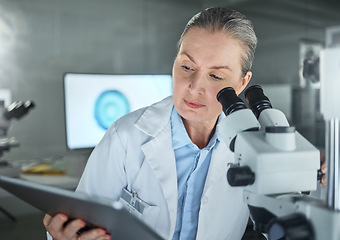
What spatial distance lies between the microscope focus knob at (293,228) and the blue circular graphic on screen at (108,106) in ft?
6.47

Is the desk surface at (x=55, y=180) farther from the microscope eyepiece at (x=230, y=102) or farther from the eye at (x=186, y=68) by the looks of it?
the microscope eyepiece at (x=230, y=102)

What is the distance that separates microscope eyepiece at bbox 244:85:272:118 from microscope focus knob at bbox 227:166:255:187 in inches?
9.5

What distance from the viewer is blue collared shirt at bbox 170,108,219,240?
1.27 meters

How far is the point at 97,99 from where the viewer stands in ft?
8.43

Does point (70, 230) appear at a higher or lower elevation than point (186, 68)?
lower

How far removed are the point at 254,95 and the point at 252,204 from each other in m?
0.31

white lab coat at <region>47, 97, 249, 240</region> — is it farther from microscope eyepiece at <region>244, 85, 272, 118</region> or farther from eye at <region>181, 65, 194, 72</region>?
microscope eyepiece at <region>244, 85, 272, 118</region>

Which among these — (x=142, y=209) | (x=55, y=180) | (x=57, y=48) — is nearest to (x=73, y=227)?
(x=142, y=209)

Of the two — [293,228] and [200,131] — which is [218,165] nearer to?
Result: [200,131]

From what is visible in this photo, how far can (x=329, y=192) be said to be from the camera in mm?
693

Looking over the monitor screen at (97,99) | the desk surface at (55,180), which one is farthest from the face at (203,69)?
the monitor screen at (97,99)

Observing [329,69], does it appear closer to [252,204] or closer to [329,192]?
[329,192]

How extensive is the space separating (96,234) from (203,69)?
1.85 ft

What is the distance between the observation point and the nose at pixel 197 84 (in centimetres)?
115
